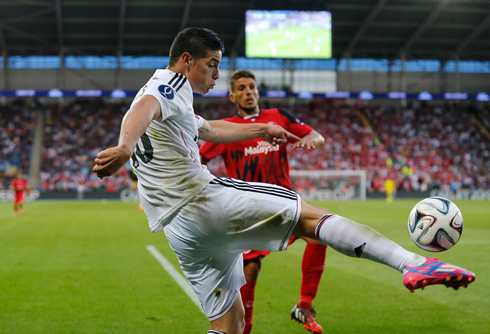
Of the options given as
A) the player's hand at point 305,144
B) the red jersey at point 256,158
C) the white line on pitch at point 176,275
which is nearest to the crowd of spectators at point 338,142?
the white line on pitch at point 176,275

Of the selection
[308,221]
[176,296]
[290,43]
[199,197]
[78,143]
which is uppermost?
[290,43]

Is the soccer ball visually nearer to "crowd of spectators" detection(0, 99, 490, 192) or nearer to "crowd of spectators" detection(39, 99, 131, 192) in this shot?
"crowd of spectators" detection(0, 99, 490, 192)

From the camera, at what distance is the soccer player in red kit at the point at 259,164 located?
4.98 meters

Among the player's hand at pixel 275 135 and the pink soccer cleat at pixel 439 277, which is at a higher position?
the player's hand at pixel 275 135

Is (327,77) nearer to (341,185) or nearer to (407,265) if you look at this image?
(341,185)

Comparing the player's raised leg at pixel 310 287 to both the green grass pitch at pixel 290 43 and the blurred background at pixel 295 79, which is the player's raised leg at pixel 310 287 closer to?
the blurred background at pixel 295 79

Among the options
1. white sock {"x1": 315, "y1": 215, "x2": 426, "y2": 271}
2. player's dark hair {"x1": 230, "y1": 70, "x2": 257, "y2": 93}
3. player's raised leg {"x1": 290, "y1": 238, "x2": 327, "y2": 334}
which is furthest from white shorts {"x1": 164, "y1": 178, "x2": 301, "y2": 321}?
player's dark hair {"x1": 230, "y1": 70, "x2": 257, "y2": 93}

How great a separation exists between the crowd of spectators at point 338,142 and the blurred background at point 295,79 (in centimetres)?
12

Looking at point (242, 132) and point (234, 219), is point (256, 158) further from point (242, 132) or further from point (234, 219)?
point (234, 219)

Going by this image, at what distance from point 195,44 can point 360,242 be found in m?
1.54

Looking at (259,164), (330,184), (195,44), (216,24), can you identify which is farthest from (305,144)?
(216,24)

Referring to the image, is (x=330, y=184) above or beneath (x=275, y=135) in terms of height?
beneath

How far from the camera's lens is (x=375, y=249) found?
277 centimetres

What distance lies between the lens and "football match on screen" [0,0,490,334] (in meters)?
3.09
